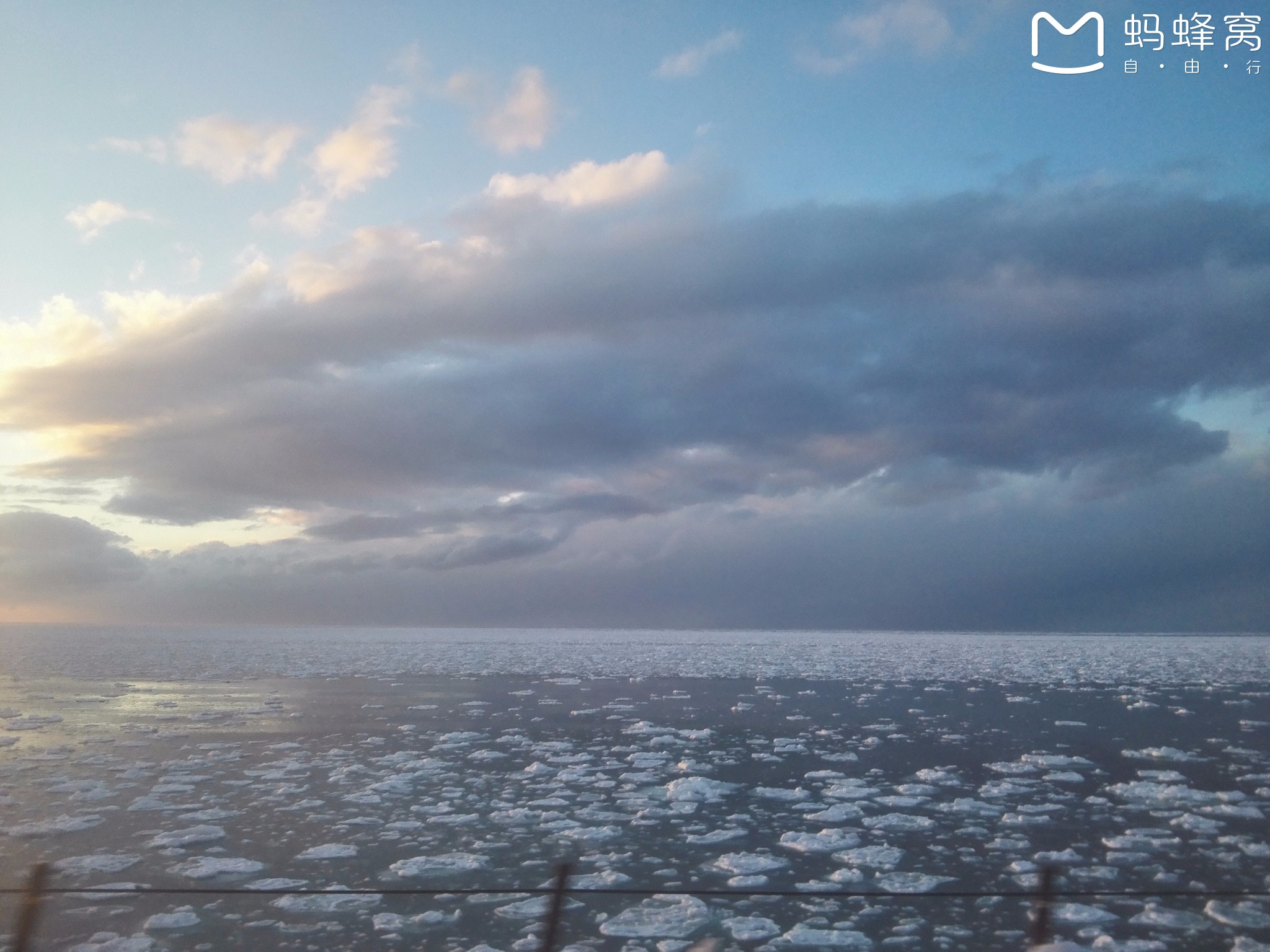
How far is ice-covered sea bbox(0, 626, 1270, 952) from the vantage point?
823cm

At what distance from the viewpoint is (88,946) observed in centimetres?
766

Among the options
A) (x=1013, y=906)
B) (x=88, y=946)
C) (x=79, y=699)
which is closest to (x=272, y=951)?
(x=88, y=946)

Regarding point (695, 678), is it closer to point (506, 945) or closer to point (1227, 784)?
point (1227, 784)

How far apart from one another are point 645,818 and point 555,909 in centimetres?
752

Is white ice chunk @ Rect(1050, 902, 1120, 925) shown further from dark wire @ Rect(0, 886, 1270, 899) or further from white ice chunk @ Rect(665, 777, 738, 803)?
white ice chunk @ Rect(665, 777, 738, 803)

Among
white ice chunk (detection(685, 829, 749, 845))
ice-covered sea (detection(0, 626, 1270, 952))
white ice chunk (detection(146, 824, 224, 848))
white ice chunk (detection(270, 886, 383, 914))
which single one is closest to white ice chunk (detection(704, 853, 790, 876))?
ice-covered sea (detection(0, 626, 1270, 952))

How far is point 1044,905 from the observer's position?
16.9 feet

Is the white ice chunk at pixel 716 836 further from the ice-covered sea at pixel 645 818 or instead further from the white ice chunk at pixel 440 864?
the white ice chunk at pixel 440 864

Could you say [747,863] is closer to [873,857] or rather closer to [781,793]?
[873,857]

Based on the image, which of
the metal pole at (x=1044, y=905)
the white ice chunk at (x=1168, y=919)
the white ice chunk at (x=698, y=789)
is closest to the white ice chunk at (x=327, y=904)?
the white ice chunk at (x=698, y=789)

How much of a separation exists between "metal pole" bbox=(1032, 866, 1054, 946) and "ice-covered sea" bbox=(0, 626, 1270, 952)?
0.55ft

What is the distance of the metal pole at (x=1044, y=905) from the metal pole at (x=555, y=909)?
269 centimetres

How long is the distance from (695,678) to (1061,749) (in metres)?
21.3

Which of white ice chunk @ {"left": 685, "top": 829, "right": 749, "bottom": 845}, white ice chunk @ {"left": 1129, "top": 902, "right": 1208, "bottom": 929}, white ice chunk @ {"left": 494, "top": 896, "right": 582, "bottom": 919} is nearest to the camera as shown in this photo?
white ice chunk @ {"left": 1129, "top": 902, "right": 1208, "bottom": 929}
